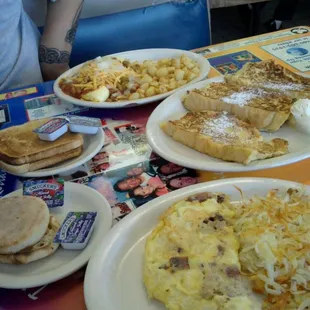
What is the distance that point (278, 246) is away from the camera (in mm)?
695

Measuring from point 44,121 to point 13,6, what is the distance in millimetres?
816

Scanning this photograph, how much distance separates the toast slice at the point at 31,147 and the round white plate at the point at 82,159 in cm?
3

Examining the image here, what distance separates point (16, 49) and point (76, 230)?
1337 mm

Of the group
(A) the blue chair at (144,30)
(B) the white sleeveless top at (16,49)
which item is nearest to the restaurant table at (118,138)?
(B) the white sleeveless top at (16,49)

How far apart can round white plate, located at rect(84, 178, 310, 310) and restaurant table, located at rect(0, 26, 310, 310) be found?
7 cm

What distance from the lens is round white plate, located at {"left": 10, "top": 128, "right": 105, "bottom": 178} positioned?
107 cm

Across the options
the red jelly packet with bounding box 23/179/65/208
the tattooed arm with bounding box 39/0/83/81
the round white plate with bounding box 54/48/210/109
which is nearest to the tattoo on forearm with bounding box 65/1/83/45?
the tattooed arm with bounding box 39/0/83/81

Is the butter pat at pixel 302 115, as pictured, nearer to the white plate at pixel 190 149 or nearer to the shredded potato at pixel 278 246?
the white plate at pixel 190 149

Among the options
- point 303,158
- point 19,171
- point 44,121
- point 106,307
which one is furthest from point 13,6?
point 106,307

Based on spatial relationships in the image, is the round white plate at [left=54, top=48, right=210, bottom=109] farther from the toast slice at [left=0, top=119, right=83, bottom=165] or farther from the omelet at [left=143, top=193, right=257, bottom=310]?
the omelet at [left=143, top=193, right=257, bottom=310]

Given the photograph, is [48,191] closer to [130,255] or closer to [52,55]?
[130,255]

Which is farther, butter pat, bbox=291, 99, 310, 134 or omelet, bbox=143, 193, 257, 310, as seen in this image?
butter pat, bbox=291, 99, 310, 134

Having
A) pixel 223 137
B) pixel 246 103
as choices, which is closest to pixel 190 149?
pixel 223 137

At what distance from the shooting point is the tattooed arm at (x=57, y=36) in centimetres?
193
